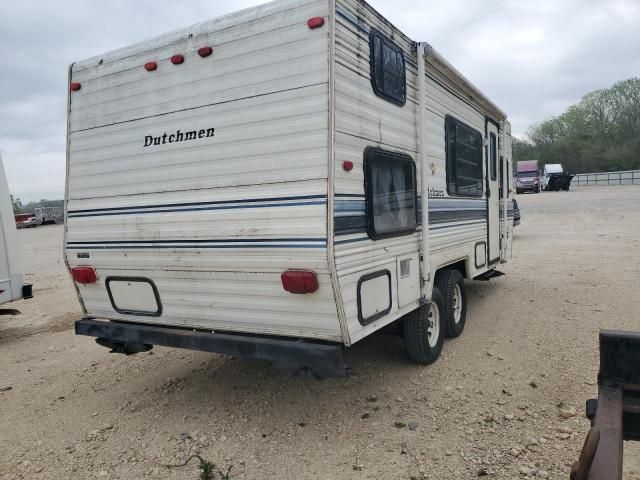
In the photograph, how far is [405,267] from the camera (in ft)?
13.4

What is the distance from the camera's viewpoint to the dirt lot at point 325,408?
321 centimetres

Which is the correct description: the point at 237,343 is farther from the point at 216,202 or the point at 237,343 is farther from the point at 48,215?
the point at 48,215

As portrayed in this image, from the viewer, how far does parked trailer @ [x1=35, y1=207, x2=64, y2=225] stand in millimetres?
35966

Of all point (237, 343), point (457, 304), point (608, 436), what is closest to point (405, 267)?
point (237, 343)

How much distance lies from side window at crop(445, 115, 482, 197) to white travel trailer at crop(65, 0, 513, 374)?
0.52m

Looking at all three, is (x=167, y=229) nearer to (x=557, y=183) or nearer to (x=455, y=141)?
(x=455, y=141)

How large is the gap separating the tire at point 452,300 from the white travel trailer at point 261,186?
0.45 m

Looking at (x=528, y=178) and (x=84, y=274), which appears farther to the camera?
(x=528, y=178)

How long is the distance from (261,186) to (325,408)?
1.79 metres

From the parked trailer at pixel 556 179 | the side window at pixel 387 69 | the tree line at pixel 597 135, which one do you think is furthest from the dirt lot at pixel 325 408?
the tree line at pixel 597 135

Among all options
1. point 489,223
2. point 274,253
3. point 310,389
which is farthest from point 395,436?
point 489,223

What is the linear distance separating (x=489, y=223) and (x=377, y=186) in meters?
3.54

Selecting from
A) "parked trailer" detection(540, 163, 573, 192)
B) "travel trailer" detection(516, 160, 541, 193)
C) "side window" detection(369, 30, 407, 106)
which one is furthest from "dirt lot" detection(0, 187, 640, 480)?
"parked trailer" detection(540, 163, 573, 192)

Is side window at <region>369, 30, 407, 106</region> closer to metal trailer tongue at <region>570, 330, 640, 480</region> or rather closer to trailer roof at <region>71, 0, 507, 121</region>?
trailer roof at <region>71, 0, 507, 121</region>
